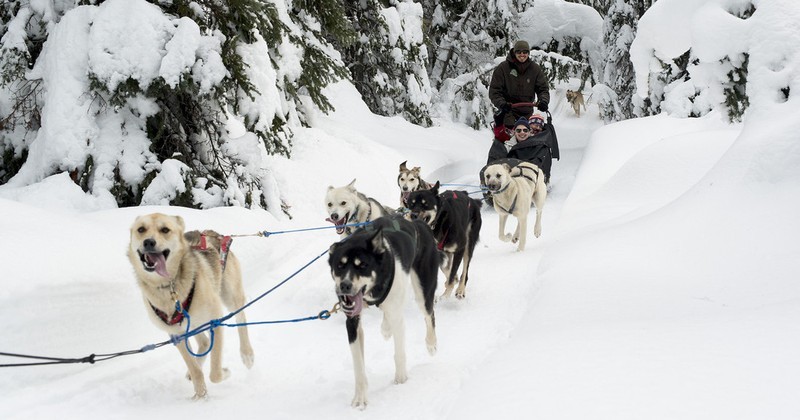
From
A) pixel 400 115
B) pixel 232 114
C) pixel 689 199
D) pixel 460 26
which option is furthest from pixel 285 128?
pixel 460 26

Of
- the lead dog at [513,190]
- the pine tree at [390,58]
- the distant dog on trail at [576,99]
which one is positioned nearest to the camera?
the lead dog at [513,190]

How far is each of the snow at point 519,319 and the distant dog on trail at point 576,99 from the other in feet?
63.0

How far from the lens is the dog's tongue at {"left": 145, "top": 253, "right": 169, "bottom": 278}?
318 centimetres

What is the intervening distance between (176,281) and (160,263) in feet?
0.61

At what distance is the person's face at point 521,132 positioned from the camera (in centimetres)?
821

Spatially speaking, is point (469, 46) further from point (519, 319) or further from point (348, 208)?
point (519, 319)

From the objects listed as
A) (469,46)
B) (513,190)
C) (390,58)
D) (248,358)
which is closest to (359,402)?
(248,358)

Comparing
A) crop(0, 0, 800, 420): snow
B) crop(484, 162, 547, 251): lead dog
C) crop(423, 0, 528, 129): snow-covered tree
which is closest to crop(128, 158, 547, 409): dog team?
crop(0, 0, 800, 420): snow

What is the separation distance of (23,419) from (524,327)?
3.00 meters

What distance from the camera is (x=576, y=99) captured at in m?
24.4

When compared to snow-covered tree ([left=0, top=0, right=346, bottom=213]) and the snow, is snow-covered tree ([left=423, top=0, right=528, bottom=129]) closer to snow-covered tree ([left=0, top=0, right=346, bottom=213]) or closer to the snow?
snow-covered tree ([left=0, top=0, right=346, bottom=213])

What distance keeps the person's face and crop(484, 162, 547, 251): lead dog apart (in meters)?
1.08

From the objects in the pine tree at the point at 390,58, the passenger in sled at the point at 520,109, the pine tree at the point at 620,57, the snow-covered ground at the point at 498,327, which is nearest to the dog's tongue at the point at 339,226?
the snow-covered ground at the point at 498,327

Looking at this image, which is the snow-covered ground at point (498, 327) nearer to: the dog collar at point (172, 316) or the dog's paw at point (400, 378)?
the dog's paw at point (400, 378)
